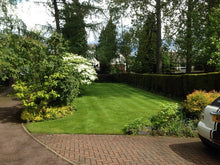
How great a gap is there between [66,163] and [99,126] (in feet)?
9.83

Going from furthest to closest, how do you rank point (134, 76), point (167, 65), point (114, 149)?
point (167, 65) < point (134, 76) < point (114, 149)

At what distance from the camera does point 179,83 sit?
13.9m

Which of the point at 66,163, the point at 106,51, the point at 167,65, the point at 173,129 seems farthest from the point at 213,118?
the point at 167,65

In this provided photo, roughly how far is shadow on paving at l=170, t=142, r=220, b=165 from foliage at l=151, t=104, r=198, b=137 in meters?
0.77

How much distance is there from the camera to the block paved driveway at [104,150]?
450 centimetres

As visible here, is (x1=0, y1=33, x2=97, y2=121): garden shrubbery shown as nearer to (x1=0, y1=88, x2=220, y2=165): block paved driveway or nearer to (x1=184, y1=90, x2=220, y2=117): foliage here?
(x1=0, y1=88, x2=220, y2=165): block paved driveway

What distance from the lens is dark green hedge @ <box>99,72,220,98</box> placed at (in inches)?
446

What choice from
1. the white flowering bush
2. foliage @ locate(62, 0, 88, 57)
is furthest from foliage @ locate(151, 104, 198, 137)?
foliage @ locate(62, 0, 88, 57)

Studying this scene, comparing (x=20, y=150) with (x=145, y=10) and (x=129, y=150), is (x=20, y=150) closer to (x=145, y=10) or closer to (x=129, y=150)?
(x=129, y=150)

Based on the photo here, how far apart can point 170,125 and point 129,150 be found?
7.79 ft

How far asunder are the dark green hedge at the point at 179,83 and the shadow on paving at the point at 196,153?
6824mm

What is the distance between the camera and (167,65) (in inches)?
1545

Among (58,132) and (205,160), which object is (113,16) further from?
(205,160)

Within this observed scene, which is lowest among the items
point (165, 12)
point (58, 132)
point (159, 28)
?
point (58, 132)
